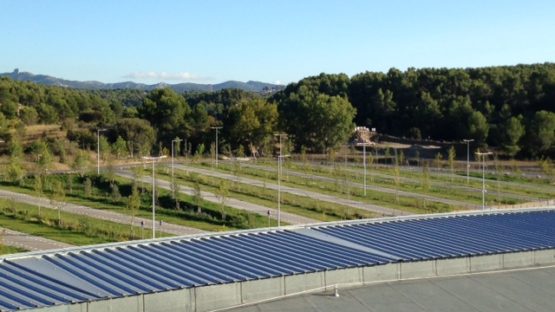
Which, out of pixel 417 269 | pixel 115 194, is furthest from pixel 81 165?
pixel 417 269

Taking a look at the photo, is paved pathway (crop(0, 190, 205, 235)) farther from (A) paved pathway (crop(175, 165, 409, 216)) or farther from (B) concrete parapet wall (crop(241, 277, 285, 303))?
(B) concrete parapet wall (crop(241, 277, 285, 303))

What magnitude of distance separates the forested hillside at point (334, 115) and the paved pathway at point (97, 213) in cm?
1643

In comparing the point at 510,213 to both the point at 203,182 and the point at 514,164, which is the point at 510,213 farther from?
the point at 514,164

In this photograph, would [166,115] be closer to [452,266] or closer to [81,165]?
[81,165]

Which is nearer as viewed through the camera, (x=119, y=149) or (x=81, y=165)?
(x=81, y=165)

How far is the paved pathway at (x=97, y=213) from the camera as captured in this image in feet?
92.9

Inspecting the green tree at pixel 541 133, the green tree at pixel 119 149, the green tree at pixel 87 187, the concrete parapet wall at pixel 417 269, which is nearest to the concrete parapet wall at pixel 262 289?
the concrete parapet wall at pixel 417 269

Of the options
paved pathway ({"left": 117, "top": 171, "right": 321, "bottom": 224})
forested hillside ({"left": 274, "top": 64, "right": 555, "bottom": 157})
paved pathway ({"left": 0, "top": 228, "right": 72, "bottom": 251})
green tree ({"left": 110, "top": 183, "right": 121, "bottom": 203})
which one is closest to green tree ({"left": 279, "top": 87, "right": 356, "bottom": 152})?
forested hillside ({"left": 274, "top": 64, "right": 555, "bottom": 157})

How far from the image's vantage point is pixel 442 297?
35.5 feet

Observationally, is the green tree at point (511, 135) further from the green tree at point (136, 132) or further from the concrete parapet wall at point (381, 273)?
the concrete parapet wall at point (381, 273)

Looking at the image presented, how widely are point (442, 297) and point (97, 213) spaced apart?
76.8 ft

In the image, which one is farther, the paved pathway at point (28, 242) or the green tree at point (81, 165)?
the green tree at point (81, 165)

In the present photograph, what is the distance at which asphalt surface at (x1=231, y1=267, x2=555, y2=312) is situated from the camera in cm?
1023

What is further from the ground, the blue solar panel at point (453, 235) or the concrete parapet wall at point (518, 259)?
the blue solar panel at point (453, 235)
